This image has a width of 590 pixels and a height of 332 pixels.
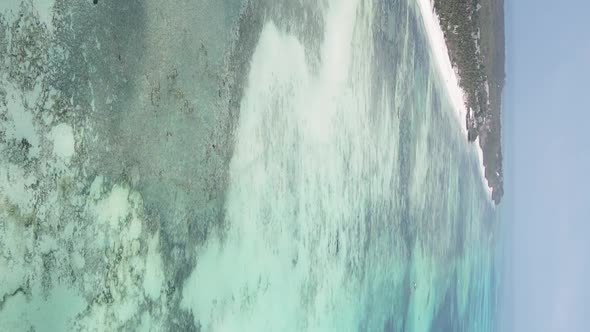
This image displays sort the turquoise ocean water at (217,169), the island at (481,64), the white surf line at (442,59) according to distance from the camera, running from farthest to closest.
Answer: the island at (481,64) < the white surf line at (442,59) < the turquoise ocean water at (217,169)

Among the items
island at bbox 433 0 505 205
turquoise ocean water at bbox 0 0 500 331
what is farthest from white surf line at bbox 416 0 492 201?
turquoise ocean water at bbox 0 0 500 331

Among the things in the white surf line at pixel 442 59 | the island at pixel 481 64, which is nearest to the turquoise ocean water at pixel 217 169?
the white surf line at pixel 442 59

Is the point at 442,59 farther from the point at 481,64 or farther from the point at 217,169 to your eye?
the point at 217,169

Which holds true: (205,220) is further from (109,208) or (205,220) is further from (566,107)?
(566,107)

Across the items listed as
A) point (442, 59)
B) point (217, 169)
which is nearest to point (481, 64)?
point (442, 59)

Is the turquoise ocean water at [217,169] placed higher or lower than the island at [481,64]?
lower

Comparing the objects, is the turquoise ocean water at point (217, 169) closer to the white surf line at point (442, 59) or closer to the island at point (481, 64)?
the white surf line at point (442, 59)
